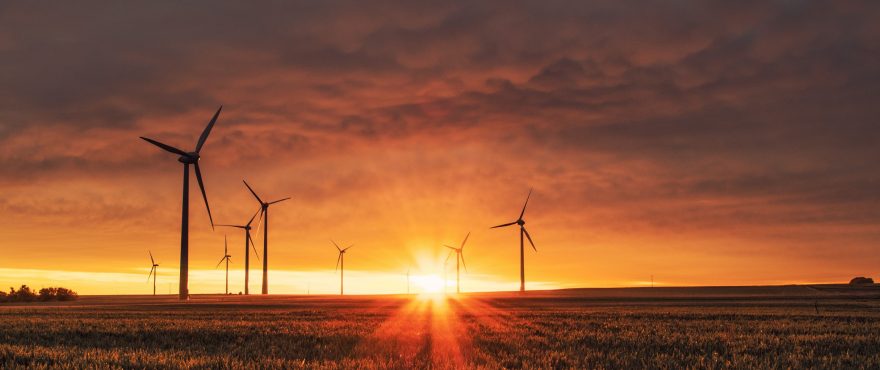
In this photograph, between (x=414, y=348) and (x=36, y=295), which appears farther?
(x=36, y=295)

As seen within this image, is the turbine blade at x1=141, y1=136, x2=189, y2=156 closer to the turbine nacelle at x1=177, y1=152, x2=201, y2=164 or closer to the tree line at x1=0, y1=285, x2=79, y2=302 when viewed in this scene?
the turbine nacelle at x1=177, y1=152, x2=201, y2=164

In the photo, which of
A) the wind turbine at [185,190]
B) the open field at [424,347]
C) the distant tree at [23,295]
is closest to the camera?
the open field at [424,347]

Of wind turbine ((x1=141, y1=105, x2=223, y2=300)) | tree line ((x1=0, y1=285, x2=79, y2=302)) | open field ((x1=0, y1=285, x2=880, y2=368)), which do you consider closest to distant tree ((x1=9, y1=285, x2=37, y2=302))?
tree line ((x1=0, y1=285, x2=79, y2=302))

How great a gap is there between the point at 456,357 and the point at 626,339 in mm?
9990

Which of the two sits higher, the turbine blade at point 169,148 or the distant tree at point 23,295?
the turbine blade at point 169,148

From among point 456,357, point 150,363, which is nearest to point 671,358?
point 456,357

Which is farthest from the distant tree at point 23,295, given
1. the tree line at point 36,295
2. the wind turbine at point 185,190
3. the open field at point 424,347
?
the open field at point 424,347

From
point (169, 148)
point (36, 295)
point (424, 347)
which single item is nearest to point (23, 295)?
point (36, 295)

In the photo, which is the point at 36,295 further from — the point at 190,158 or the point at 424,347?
the point at 424,347

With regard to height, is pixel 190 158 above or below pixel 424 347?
above

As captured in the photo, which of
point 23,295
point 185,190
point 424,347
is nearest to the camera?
point 424,347

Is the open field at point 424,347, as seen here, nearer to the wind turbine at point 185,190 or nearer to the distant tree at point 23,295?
Answer: the wind turbine at point 185,190

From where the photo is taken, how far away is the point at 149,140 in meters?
102

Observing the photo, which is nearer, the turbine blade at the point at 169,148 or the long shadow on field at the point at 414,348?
the long shadow on field at the point at 414,348
